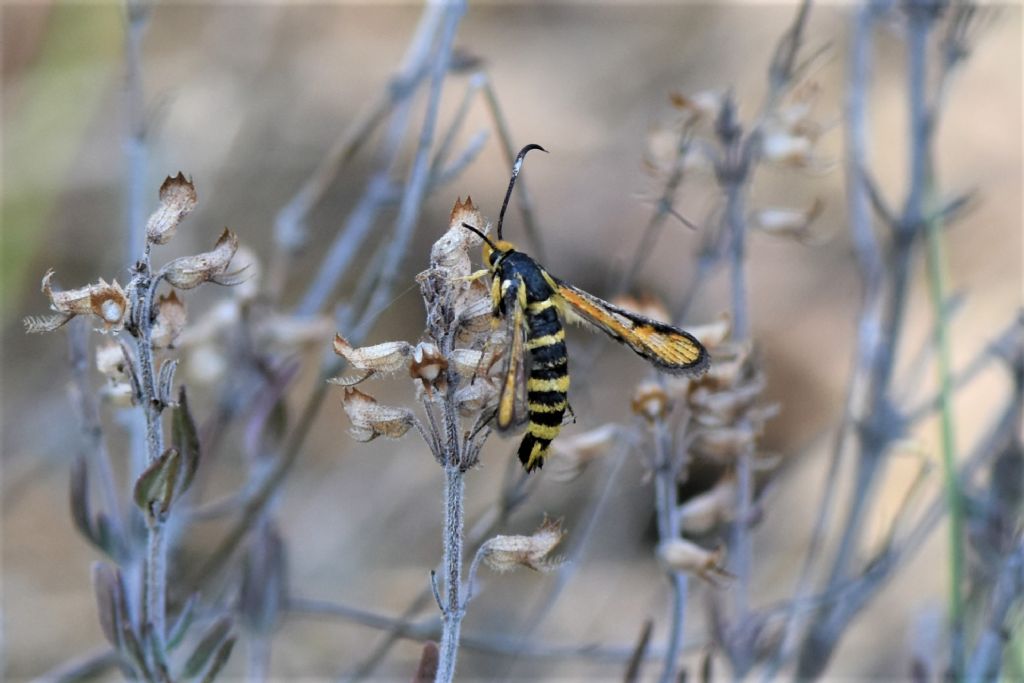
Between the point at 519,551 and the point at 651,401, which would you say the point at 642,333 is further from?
the point at 519,551

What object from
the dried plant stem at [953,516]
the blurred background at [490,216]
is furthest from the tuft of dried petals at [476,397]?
the blurred background at [490,216]

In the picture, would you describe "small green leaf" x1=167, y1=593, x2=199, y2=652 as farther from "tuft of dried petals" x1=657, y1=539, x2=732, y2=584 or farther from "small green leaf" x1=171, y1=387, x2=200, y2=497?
"tuft of dried petals" x1=657, y1=539, x2=732, y2=584

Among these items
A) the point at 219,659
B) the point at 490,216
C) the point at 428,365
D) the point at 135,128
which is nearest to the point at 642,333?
the point at 428,365

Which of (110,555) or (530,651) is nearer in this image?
(110,555)

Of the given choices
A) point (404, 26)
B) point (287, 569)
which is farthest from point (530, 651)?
point (404, 26)

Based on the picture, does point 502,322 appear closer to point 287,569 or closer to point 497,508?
point 497,508

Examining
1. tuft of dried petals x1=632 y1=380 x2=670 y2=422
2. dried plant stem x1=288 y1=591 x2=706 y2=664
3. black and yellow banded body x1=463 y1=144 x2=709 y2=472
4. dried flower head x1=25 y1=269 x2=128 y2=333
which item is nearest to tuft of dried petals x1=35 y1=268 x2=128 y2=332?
dried flower head x1=25 y1=269 x2=128 y2=333

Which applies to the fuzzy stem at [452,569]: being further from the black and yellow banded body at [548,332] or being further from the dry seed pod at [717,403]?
the dry seed pod at [717,403]
